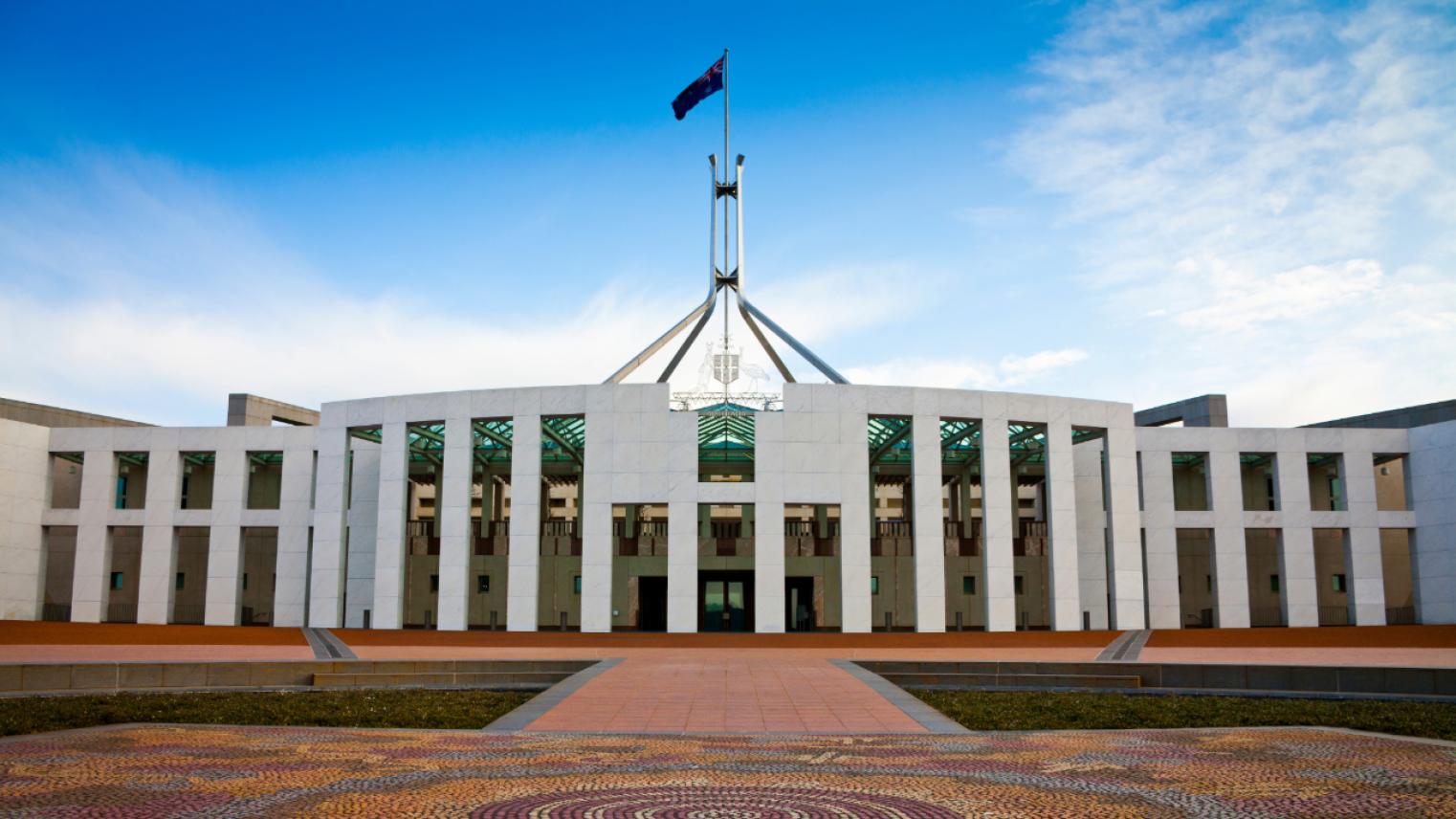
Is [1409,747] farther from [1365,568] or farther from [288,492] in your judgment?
[288,492]

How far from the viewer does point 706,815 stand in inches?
307

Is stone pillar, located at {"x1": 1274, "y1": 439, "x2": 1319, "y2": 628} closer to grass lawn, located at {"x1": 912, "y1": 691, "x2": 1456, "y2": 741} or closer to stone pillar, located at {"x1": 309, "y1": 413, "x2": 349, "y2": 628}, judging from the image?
grass lawn, located at {"x1": 912, "y1": 691, "x2": 1456, "y2": 741}

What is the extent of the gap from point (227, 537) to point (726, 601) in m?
20.3

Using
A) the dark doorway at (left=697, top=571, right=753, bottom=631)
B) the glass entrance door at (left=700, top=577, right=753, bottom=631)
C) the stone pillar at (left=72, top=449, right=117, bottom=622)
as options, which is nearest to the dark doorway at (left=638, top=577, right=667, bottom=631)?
the dark doorway at (left=697, top=571, right=753, bottom=631)

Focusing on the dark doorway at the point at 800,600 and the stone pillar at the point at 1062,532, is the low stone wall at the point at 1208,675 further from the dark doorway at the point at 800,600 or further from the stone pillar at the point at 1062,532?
the dark doorway at the point at 800,600

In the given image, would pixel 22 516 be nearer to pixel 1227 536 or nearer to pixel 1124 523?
pixel 1124 523

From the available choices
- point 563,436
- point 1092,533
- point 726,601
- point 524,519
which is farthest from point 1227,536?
point 524,519

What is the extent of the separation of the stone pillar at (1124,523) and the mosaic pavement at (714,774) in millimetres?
25878

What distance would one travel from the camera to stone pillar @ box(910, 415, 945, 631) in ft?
114

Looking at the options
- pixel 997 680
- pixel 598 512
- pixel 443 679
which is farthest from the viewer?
pixel 598 512

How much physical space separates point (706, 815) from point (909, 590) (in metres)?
41.3

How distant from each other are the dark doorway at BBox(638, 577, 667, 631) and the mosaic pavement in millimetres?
33044

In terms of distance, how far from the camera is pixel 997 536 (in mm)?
35812

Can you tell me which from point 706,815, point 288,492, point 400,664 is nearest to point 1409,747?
point 706,815
